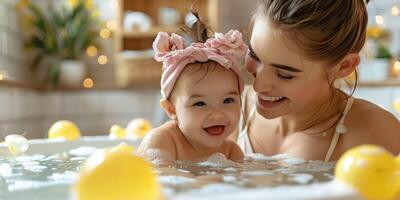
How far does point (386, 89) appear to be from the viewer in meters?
3.50

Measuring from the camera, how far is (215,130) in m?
1.55

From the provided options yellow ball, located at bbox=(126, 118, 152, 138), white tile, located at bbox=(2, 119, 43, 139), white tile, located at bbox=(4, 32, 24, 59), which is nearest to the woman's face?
yellow ball, located at bbox=(126, 118, 152, 138)

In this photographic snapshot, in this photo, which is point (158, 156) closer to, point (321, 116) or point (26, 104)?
point (321, 116)

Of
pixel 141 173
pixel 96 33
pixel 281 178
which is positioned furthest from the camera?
pixel 96 33

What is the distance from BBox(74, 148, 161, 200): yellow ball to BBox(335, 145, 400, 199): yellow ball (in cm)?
30

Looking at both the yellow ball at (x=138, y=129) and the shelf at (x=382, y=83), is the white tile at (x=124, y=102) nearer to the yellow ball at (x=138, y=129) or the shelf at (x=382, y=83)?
the shelf at (x=382, y=83)

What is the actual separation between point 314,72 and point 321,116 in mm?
220

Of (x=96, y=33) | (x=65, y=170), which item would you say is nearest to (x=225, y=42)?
(x=65, y=170)

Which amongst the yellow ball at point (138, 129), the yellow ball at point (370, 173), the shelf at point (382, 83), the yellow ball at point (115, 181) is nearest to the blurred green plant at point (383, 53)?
the shelf at point (382, 83)

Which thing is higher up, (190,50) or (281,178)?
(190,50)

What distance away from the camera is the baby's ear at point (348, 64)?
167 cm

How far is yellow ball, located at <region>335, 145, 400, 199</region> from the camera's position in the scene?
840mm

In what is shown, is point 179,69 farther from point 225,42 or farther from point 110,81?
point 110,81

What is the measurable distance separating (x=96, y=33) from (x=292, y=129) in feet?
10.4
